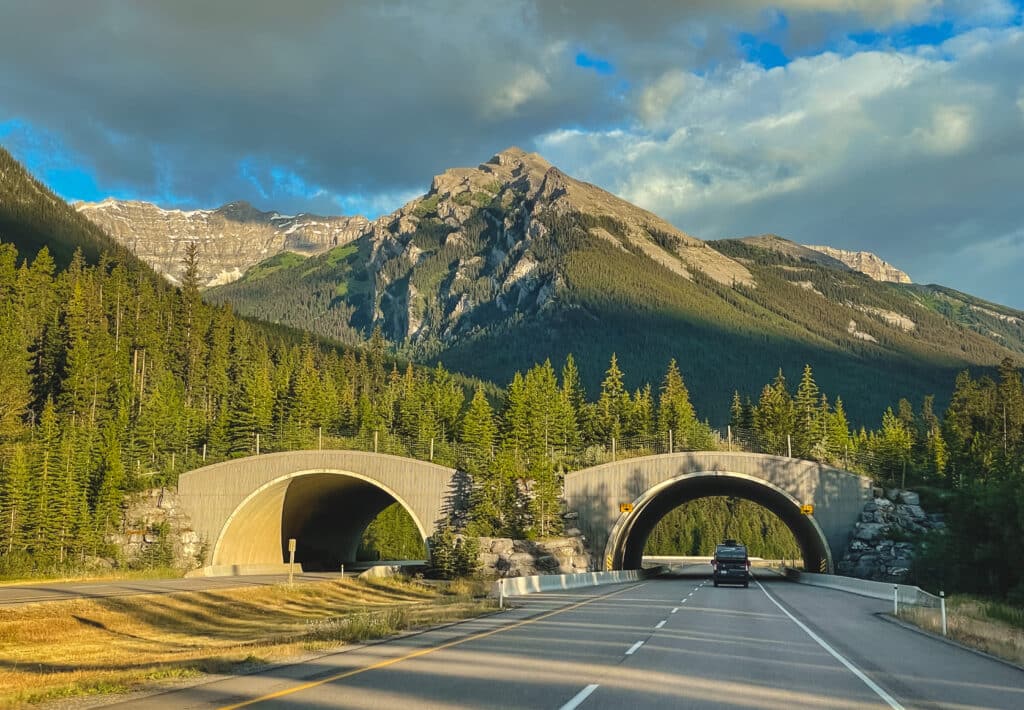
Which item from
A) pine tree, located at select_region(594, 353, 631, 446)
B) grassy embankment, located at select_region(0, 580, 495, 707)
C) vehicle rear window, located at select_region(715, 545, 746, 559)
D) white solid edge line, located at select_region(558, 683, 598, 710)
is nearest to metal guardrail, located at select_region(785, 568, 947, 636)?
vehicle rear window, located at select_region(715, 545, 746, 559)

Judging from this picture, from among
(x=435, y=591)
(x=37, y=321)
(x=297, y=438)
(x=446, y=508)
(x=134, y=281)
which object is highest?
(x=134, y=281)

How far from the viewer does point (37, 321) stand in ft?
324

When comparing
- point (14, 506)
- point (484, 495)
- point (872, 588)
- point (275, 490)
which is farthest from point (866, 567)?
point (14, 506)

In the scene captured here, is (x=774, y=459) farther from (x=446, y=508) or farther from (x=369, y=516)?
(x=369, y=516)

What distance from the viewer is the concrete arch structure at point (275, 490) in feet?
176

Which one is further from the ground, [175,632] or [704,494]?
[704,494]

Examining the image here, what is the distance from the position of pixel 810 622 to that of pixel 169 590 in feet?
77.8

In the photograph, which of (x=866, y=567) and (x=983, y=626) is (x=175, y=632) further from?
(x=866, y=567)

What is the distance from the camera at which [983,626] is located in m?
23.0

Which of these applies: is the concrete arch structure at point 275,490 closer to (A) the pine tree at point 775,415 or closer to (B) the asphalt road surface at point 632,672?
(B) the asphalt road surface at point 632,672

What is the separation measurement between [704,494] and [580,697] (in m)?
58.8

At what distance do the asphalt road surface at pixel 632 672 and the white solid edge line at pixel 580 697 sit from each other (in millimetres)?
24

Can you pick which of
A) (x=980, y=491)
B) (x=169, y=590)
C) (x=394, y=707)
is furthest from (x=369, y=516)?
(x=394, y=707)

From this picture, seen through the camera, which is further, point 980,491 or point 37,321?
point 37,321
